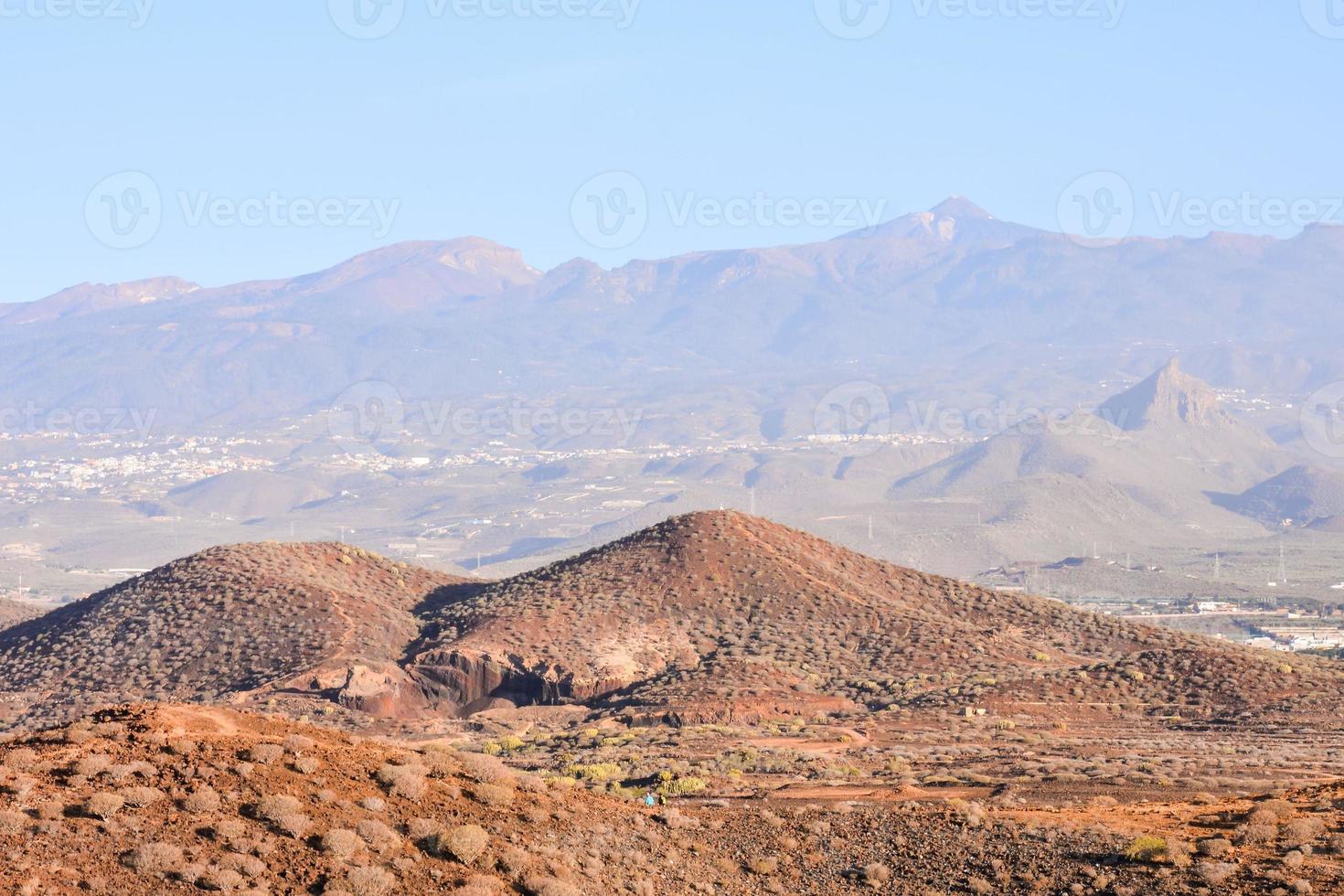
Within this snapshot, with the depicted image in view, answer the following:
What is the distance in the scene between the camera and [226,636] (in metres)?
56.3

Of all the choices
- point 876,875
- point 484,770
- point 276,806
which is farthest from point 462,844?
point 876,875

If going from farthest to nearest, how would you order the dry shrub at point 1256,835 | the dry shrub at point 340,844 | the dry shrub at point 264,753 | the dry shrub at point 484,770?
the dry shrub at point 484,770
the dry shrub at point 1256,835
the dry shrub at point 264,753
the dry shrub at point 340,844

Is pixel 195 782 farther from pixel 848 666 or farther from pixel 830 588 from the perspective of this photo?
pixel 830 588

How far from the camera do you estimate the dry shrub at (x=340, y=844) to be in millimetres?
20531

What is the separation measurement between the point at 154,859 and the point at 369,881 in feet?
8.27

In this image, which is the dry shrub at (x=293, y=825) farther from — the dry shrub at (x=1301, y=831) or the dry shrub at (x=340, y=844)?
the dry shrub at (x=1301, y=831)

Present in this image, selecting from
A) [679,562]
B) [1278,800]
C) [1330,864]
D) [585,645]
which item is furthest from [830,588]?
Answer: [1330,864]

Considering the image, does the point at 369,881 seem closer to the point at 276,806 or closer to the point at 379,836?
the point at 379,836

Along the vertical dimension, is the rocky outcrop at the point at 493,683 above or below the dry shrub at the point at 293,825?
below

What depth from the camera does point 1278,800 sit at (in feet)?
90.5

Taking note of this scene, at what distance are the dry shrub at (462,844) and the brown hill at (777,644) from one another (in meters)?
25.5

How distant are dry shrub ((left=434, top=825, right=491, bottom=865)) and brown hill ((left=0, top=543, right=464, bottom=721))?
29.1m

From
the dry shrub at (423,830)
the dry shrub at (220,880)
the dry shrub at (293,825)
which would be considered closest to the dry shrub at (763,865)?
the dry shrub at (423,830)

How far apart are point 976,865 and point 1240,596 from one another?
145 m
